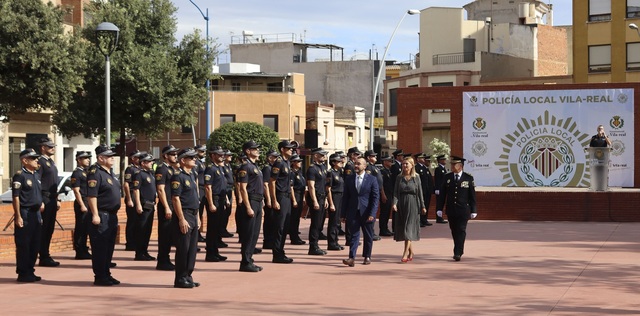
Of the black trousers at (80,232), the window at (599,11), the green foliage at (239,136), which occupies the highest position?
the window at (599,11)

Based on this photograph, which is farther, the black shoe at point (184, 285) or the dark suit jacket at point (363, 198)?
the dark suit jacket at point (363, 198)

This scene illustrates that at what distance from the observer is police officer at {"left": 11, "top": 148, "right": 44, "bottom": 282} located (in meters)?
14.5

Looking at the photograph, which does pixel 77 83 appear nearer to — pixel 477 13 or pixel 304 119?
pixel 304 119

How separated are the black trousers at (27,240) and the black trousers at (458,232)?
6.57 meters

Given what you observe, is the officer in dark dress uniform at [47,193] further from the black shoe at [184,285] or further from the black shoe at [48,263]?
the black shoe at [184,285]

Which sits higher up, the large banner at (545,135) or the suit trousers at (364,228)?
the large banner at (545,135)

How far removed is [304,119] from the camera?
251ft

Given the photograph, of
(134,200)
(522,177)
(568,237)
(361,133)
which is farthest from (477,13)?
(134,200)

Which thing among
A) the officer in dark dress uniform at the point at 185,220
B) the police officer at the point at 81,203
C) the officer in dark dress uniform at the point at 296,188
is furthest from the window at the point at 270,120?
the officer in dark dress uniform at the point at 185,220

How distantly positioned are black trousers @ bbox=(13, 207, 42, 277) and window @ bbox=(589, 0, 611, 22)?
165 ft

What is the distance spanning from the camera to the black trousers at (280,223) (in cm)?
1719

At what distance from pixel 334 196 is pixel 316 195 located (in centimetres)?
45

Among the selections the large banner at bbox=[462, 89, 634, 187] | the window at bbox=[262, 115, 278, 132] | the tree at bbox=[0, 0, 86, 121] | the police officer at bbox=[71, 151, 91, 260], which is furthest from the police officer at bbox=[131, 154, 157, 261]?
the window at bbox=[262, 115, 278, 132]

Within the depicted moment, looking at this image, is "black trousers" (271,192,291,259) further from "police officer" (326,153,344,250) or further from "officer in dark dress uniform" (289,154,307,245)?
"police officer" (326,153,344,250)
